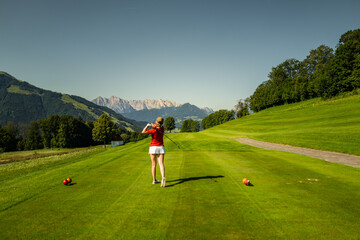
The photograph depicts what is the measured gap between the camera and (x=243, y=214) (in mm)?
5496

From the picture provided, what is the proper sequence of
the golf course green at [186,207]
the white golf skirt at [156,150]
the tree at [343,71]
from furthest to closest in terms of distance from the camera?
the tree at [343,71], the white golf skirt at [156,150], the golf course green at [186,207]

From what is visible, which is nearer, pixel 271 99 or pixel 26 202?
pixel 26 202

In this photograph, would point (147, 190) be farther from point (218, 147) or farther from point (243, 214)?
point (218, 147)

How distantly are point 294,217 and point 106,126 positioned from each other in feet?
260

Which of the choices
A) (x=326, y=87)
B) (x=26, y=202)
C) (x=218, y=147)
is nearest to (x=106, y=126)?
(x=218, y=147)

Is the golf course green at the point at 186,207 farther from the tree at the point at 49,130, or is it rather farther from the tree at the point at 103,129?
the tree at the point at 49,130

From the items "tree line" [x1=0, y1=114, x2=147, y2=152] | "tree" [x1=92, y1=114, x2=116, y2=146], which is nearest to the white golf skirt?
"tree" [x1=92, y1=114, x2=116, y2=146]

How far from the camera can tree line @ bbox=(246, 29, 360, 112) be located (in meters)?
64.8

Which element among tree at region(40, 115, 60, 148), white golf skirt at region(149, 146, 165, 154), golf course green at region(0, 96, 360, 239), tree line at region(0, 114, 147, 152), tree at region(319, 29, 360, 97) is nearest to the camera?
golf course green at region(0, 96, 360, 239)

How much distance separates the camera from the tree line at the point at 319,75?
64.8 m

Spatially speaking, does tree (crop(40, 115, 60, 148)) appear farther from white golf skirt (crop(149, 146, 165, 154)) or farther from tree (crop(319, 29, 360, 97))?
tree (crop(319, 29, 360, 97))

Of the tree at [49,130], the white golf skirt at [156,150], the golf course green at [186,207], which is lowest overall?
the golf course green at [186,207]

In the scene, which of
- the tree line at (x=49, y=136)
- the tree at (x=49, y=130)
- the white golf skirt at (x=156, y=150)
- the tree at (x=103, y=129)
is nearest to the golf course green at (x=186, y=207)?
the white golf skirt at (x=156, y=150)


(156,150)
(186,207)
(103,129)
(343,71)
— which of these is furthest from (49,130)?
(343,71)
